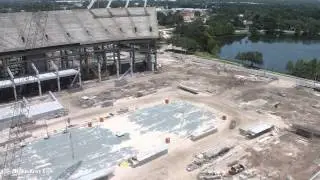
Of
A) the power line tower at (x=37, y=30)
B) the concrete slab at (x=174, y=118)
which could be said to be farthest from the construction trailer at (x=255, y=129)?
Result: the power line tower at (x=37, y=30)

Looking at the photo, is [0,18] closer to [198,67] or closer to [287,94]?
[198,67]

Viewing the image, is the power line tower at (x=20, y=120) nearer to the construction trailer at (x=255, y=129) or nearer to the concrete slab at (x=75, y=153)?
the concrete slab at (x=75, y=153)

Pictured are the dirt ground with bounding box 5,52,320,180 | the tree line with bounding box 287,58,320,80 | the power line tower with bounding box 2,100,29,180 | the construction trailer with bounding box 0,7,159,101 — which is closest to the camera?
the power line tower with bounding box 2,100,29,180

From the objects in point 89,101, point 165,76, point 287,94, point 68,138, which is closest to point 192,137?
point 68,138

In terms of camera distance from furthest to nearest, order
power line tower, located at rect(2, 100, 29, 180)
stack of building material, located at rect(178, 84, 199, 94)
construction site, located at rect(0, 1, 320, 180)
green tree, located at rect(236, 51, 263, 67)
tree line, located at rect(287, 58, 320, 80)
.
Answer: green tree, located at rect(236, 51, 263, 67) < tree line, located at rect(287, 58, 320, 80) < stack of building material, located at rect(178, 84, 199, 94) < construction site, located at rect(0, 1, 320, 180) < power line tower, located at rect(2, 100, 29, 180)

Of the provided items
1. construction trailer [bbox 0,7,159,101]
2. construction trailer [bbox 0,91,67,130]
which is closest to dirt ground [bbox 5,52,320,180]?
construction trailer [bbox 0,91,67,130]

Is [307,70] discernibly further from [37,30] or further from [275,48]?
[275,48]

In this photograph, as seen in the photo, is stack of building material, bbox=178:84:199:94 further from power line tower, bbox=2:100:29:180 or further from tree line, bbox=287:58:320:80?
tree line, bbox=287:58:320:80

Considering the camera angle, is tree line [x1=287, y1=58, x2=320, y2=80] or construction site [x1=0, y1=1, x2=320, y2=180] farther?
tree line [x1=287, y1=58, x2=320, y2=80]
